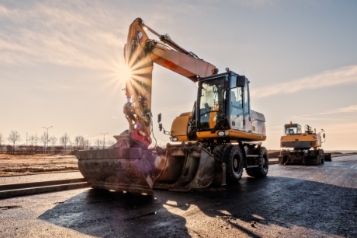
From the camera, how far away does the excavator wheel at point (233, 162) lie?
8.80m

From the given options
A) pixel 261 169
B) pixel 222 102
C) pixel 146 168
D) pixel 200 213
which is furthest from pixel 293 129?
pixel 200 213

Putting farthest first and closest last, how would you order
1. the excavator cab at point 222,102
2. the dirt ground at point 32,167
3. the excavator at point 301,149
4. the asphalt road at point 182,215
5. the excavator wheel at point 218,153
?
1. the excavator at point 301,149
2. the dirt ground at point 32,167
3. the excavator cab at point 222,102
4. the excavator wheel at point 218,153
5. the asphalt road at point 182,215

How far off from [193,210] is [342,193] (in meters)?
4.63

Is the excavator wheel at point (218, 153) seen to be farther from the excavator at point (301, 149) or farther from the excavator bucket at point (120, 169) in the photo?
the excavator at point (301, 149)

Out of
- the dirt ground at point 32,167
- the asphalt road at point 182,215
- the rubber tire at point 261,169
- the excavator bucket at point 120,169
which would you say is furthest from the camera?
the dirt ground at point 32,167

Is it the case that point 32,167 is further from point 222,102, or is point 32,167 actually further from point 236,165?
point 222,102

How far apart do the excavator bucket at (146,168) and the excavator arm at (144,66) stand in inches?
38.6

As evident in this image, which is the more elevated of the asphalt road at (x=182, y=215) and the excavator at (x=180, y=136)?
the excavator at (x=180, y=136)

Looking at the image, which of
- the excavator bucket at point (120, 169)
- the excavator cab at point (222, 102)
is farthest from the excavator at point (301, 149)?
the excavator bucket at point (120, 169)

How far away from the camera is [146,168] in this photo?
20.2 ft

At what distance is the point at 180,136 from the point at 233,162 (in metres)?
2.17

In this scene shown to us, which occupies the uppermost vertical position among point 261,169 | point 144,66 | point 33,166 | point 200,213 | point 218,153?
point 144,66

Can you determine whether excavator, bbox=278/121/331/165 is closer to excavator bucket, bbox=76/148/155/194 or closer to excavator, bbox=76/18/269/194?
excavator, bbox=76/18/269/194

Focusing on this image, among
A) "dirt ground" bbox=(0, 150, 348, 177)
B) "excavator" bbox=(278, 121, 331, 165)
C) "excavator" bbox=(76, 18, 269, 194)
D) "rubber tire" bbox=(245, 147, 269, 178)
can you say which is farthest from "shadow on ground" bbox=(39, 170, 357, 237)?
"excavator" bbox=(278, 121, 331, 165)
